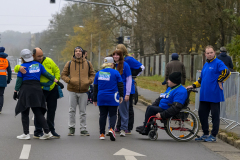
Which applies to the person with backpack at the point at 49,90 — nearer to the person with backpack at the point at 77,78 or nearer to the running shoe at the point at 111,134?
the person with backpack at the point at 77,78

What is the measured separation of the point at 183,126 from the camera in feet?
29.3

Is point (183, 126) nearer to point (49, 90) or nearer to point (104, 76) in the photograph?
point (104, 76)

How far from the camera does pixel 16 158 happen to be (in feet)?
22.1

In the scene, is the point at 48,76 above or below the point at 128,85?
above

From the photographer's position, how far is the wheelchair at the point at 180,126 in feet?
29.1

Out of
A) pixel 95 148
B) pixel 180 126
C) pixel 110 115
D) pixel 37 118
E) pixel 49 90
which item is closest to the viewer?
pixel 95 148

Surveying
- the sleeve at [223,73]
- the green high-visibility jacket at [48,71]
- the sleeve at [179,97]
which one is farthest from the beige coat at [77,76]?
the sleeve at [223,73]

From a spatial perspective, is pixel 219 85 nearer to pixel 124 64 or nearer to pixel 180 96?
pixel 180 96

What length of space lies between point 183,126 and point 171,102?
52 cm

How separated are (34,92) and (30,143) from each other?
918 millimetres

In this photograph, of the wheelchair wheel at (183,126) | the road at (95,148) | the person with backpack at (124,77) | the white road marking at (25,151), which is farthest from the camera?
the person with backpack at (124,77)

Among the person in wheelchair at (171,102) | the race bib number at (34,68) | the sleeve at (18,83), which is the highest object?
the race bib number at (34,68)

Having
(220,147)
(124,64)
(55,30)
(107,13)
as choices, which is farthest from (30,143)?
(55,30)

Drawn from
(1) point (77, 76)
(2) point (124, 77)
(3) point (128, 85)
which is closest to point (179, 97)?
(3) point (128, 85)
